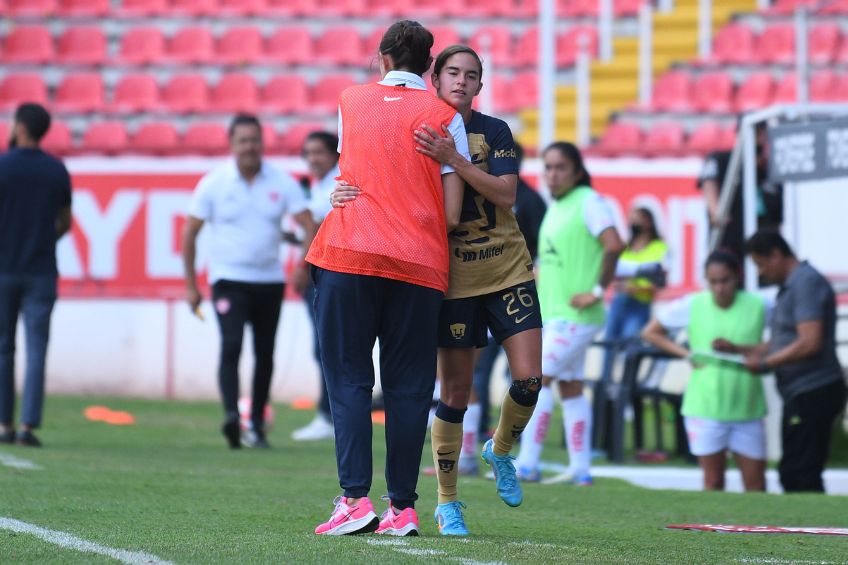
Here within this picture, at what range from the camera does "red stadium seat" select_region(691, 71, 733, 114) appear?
1778 cm

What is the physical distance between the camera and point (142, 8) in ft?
66.4

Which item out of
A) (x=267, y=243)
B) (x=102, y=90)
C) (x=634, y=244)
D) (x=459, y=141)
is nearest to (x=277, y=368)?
(x=634, y=244)

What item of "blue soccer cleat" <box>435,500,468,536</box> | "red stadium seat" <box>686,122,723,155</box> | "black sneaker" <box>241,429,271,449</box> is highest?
"red stadium seat" <box>686,122,723,155</box>

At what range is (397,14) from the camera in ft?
65.0

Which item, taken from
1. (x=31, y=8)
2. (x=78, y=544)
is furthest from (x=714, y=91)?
(x=78, y=544)

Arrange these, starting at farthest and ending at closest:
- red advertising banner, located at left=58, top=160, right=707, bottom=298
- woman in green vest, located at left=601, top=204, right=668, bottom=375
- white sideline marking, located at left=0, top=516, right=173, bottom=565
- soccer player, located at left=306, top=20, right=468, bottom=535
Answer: red advertising banner, located at left=58, top=160, right=707, bottom=298 < woman in green vest, located at left=601, top=204, right=668, bottom=375 < soccer player, located at left=306, top=20, right=468, bottom=535 < white sideline marking, located at left=0, top=516, right=173, bottom=565

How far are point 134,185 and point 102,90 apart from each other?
14.4 ft

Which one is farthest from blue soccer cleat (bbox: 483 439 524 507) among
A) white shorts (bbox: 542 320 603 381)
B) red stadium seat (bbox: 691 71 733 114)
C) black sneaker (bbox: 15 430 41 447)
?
red stadium seat (bbox: 691 71 733 114)

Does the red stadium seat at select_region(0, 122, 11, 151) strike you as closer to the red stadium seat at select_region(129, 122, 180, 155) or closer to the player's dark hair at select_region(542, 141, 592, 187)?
the red stadium seat at select_region(129, 122, 180, 155)

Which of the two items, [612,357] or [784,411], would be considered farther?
[612,357]

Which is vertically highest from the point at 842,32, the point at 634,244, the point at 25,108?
the point at 842,32

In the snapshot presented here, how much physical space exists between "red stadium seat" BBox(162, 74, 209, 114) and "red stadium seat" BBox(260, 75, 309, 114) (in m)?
0.71

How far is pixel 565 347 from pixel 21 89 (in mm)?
12375

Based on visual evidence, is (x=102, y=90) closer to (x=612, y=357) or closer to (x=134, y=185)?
(x=134, y=185)
